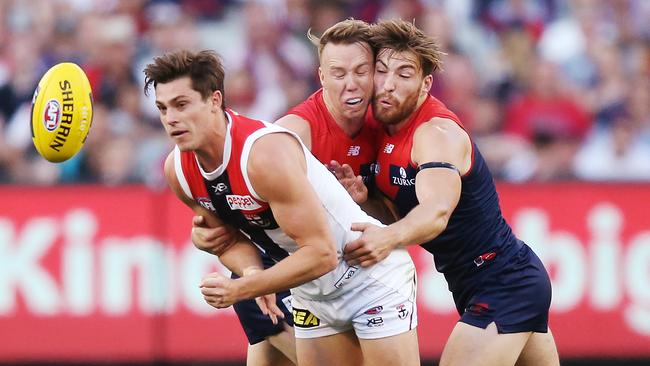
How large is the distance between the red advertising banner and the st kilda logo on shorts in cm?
289

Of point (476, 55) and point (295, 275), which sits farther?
point (476, 55)

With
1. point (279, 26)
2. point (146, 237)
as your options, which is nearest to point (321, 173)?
point (146, 237)

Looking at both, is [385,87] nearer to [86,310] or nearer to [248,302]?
[248,302]

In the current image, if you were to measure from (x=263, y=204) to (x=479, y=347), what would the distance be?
1.49 meters

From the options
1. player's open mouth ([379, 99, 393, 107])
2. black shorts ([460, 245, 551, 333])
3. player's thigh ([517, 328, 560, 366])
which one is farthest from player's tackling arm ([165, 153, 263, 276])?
player's thigh ([517, 328, 560, 366])

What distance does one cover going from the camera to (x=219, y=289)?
5.69 metres

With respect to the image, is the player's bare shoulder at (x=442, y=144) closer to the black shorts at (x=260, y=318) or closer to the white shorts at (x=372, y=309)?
A: the white shorts at (x=372, y=309)

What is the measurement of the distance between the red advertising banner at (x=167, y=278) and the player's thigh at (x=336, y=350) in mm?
3003

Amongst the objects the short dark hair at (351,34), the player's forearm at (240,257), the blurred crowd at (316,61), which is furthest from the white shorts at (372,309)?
the blurred crowd at (316,61)

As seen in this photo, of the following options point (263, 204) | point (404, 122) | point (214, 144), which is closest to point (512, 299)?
point (404, 122)

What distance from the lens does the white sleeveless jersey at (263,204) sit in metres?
5.83

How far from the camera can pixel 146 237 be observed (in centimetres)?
962

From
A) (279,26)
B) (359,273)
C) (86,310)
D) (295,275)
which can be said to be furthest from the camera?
(279,26)

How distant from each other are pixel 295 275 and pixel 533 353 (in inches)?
72.1
